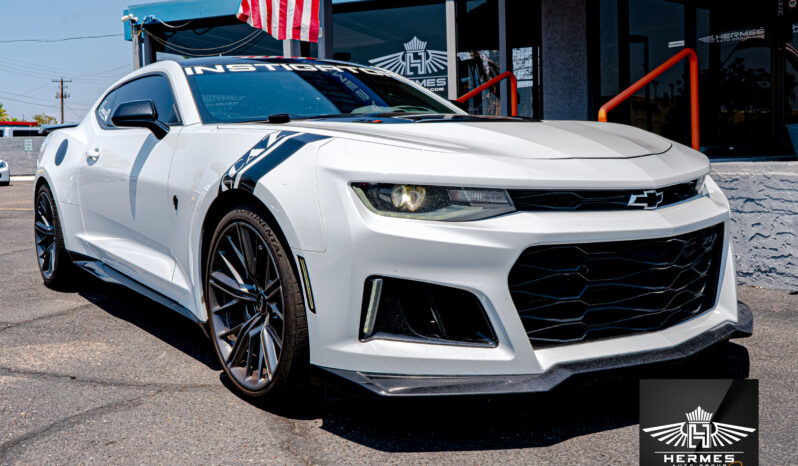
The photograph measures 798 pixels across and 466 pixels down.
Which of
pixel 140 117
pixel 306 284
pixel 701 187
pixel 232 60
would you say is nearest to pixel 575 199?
pixel 701 187

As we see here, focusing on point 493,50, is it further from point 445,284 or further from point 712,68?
point 445,284

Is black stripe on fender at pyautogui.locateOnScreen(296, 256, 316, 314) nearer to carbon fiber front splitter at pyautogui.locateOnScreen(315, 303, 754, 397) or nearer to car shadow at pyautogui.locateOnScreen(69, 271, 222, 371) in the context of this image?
carbon fiber front splitter at pyautogui.locateOnScreen(315, 303, 754, 397)

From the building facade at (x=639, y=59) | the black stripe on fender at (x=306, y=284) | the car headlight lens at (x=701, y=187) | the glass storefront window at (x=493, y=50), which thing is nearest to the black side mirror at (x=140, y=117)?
the black stripe on fender at (x=306, y=284)

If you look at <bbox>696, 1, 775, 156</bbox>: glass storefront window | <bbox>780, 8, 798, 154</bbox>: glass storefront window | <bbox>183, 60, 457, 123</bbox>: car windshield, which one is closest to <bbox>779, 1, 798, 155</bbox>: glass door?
<bbox>780, 8, 798, 154</bbox>: glass storefront window

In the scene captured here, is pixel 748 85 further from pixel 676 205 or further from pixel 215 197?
pixel 215 197

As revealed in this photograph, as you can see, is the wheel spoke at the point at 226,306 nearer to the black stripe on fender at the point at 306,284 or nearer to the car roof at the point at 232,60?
the black stripe on fender at the point at 306,284

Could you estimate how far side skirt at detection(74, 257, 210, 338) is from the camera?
134 inches

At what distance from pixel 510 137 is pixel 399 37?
33.4ft

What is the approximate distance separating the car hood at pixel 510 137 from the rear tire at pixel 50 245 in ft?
8.56

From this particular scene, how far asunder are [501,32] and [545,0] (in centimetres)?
79

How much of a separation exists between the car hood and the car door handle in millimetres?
1727

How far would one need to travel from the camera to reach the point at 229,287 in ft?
9.99

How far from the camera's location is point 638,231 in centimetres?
250

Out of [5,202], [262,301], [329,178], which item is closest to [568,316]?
[329,178]
